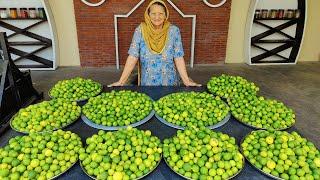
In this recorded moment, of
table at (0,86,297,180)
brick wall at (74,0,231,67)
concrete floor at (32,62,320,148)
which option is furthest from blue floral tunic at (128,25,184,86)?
brick wall at (74,0,231,67)

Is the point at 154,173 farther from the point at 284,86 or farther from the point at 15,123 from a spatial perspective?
the point at 284,86

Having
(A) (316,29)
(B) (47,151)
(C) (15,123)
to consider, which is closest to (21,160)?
(B) (47,151)

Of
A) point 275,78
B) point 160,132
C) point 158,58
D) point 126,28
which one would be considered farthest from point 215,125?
point 126,28

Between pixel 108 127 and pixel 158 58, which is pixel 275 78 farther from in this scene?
pixel 108 127

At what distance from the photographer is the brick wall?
5.81m

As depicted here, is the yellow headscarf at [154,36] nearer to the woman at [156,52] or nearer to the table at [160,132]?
the woman at [156,52]

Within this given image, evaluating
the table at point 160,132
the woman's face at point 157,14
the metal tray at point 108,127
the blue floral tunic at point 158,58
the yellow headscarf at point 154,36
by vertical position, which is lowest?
the table at point 160,132

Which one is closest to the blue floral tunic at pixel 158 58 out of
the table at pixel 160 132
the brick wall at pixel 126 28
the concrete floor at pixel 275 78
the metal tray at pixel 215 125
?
the table at pixel 160 132

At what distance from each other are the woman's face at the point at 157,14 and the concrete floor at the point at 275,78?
2.57 metres

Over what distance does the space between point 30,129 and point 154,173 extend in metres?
0.91

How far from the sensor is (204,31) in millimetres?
6176

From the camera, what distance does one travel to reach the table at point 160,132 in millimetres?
1390

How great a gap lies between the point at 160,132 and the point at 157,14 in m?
1.27

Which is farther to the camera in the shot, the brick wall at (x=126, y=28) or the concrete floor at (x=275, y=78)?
the brick wall at (x=126, y=28)
